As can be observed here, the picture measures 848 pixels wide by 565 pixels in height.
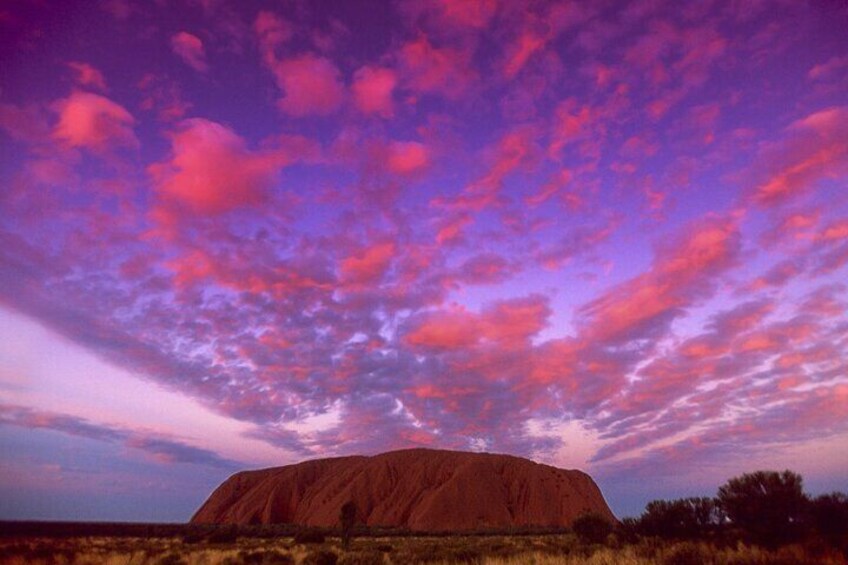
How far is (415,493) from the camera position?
10088 centimetres

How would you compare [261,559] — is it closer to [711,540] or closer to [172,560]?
[172,560]

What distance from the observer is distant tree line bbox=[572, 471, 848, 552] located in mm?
18562

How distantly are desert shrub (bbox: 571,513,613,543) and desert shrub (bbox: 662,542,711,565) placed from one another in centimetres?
1183

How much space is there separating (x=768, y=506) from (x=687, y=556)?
5.52m

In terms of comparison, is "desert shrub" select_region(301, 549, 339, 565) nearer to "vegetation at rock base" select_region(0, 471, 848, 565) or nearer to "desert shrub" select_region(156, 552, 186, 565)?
"vegetation at rock base" select_region(0, 471, 848, 565)

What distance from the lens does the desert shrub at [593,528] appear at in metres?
28.4

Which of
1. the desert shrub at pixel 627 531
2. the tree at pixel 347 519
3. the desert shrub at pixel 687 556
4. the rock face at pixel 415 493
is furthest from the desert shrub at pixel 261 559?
the rock face at pixel 415 493

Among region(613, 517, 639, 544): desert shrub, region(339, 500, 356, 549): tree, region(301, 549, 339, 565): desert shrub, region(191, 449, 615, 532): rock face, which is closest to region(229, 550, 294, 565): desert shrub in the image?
region(301, 549, 339, 565): desert shrub

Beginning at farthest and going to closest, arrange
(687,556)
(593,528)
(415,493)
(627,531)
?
(415,493), (593,528), (627,531), (687,556)

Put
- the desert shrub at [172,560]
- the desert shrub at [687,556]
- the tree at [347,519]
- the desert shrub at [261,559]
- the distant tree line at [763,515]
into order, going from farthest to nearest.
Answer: the tree at [347,519]
the desert shrub at [261,559]
the desert shrub at [172,560]
the distant tree line at [763,515]
the desert shrub at [687,556]

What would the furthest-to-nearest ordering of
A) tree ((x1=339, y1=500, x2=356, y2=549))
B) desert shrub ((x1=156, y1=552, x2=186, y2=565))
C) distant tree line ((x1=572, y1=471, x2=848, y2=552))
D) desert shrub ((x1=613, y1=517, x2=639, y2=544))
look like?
tree ((x1=339, y1=500, x2=356, y2=549)) → desert shrub ((x1=613, y1=517, x2=639, y2=544)) → desert shrub ((x1=156, y1=552, x2=186, y2=565)) → distant tree line ((x1=572, y1=471, x2=848, y2=552))

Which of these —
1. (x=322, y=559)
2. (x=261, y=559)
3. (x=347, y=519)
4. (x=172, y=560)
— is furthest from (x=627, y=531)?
(x=172, y=560)

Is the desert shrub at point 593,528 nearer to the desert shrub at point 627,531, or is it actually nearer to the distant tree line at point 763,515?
the desert shrub at point 627,531

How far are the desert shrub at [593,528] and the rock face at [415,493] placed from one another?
59.1 m
